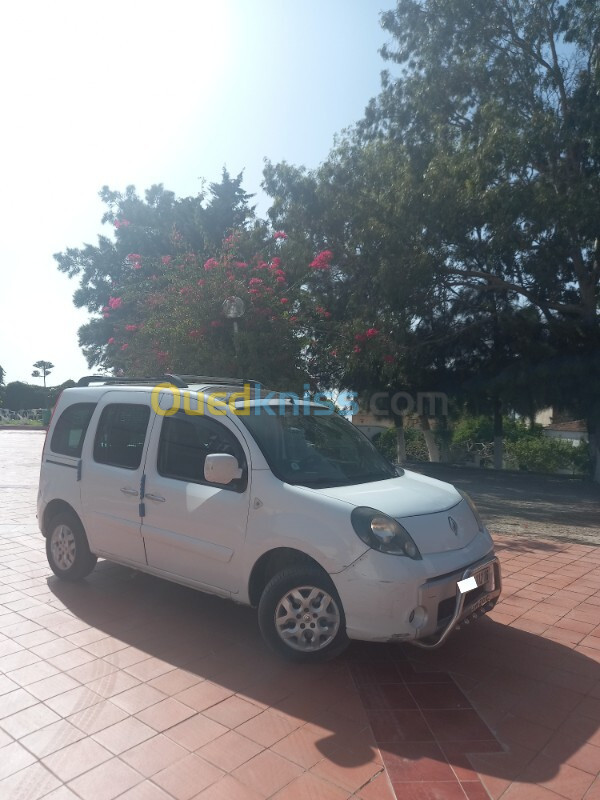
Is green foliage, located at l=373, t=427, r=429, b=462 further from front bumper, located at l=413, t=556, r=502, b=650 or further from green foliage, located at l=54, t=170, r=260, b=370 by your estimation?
front bumper, located at l=413, t=556, r=502, b=650

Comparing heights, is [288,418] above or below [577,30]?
below

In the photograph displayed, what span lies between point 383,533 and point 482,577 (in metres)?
0.78

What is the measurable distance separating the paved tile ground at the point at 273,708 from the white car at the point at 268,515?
Answer: 0.35 m

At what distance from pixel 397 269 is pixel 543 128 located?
12.9 feet

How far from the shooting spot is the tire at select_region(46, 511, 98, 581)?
222 inches

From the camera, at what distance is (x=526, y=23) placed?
14594mm

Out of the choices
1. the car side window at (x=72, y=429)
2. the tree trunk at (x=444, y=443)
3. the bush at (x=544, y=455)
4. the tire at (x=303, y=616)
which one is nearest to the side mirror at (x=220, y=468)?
the tire at (x=303, y=616)

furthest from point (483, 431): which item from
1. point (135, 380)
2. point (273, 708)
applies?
point (273, 708)

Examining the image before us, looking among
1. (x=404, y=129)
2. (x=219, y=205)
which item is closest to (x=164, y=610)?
(x=404, y=129)

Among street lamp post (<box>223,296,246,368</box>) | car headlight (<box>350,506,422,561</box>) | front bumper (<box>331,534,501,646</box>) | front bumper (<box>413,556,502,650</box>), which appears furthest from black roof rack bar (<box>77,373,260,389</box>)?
street lamp post (<box>223,296,246,368</box>)

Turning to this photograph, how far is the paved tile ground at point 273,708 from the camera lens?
9.80 feet

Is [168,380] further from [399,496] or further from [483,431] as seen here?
[483,431]

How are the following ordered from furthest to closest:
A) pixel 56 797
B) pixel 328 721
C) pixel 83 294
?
pixel 83 294
pixel 328 721
pixel 56 797

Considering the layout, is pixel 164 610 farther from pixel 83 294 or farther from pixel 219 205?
pixel 83 294
